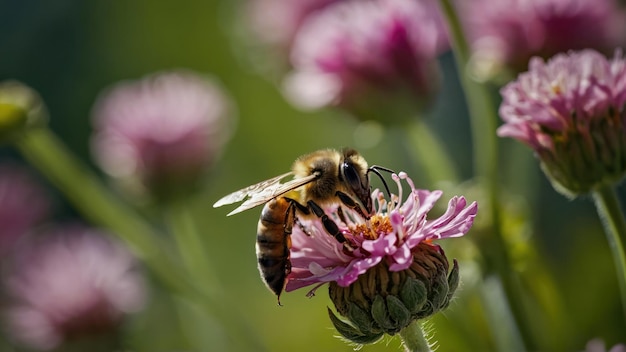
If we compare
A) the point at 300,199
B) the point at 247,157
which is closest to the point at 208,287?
the point at 300,199

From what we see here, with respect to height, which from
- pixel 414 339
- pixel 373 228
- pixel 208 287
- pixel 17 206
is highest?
pixel 17 206

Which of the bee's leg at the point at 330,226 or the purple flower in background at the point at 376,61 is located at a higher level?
the purple flower in background at the point at 376,61

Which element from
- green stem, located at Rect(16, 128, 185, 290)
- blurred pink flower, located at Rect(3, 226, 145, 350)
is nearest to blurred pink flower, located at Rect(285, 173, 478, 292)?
green stem, located at Rect(16, 128, 185, 290)

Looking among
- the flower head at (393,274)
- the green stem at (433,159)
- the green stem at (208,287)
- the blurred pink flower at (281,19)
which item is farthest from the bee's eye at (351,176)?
the blurred pink flower at (281,19)

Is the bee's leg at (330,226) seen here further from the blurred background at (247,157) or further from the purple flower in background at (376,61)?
the purple flower in background at (376,61)

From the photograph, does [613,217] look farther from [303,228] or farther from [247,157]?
[247,157]

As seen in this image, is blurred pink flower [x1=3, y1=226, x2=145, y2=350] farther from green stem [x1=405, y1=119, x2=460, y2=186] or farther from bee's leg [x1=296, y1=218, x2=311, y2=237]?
bee's leg [x1=296, y1=218, x2=311, y2=237]

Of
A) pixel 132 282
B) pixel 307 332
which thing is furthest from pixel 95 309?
pixel 307 332
